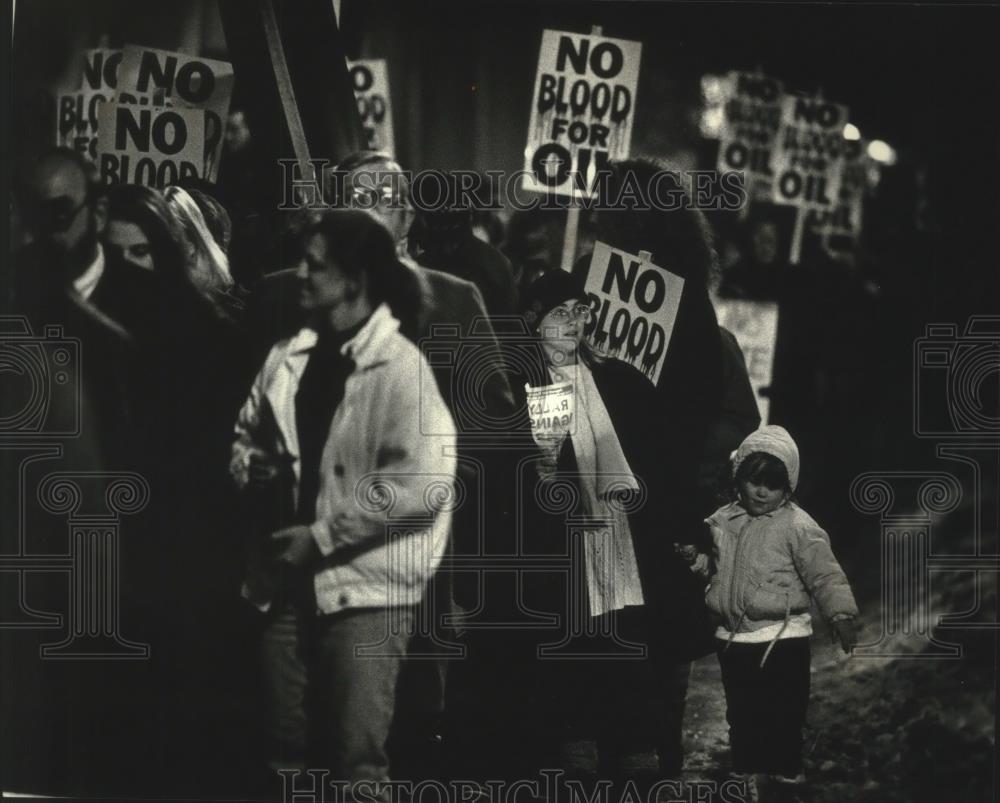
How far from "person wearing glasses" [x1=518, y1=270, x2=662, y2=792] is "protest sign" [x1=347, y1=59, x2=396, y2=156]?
0.83 m

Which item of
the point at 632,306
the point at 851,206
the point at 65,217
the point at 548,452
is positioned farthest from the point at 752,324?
the point at 65,217

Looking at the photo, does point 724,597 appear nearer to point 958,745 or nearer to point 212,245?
point 958,745

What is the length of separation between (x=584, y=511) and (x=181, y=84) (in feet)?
7.60

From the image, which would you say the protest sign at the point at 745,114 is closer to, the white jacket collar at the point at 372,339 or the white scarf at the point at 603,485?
the white scarf at the point at 603,485

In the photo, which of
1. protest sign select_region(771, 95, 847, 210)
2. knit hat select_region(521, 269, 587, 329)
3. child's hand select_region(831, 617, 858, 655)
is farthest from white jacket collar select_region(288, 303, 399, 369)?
child's hand select_region(831, 617, 858, 655)

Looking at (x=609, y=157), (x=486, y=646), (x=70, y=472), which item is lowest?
(x=486, y=646)

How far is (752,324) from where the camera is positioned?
4.89m

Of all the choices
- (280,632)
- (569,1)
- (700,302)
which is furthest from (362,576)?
(569,1)

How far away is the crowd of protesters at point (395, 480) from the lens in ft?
16.0

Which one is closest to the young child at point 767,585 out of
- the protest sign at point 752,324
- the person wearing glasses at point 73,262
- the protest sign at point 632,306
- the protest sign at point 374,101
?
the protest sign at point 752,324

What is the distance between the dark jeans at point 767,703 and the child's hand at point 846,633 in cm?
13

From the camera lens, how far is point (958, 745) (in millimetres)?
4984

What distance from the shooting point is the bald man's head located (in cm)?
498

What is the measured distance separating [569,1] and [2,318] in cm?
257
